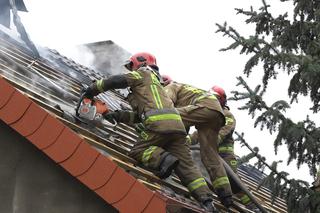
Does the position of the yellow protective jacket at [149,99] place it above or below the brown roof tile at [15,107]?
above

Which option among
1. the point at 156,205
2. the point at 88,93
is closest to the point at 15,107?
the point at 156,205

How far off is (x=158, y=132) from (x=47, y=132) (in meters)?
1.32

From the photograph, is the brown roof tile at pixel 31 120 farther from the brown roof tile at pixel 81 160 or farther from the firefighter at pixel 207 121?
the firefighter at pixel 207 121

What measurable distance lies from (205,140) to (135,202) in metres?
2.27

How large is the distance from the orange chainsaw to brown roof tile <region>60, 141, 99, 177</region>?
1.40 meters

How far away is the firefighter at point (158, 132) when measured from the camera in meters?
5.07

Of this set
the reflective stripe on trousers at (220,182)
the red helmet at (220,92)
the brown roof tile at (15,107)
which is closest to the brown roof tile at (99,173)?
the brown roof tile at (15,107)

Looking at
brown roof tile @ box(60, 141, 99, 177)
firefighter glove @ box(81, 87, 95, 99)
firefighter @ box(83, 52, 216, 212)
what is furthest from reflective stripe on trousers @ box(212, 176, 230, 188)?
brown roof tile @ box(60, 141, 99, 177)

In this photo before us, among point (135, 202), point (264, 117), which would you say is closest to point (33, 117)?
point (135, 202)

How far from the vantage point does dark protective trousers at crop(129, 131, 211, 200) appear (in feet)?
16.7

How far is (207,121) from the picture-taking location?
588 cm

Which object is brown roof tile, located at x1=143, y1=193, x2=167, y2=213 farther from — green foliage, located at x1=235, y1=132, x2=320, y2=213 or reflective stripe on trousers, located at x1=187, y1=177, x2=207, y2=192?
green foliage, located at x1=235, y1=132, x2=320, y2=213

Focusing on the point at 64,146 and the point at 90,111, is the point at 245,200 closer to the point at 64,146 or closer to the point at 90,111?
the point at 90,111

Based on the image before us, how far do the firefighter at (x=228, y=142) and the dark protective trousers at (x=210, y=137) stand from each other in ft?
3.53
